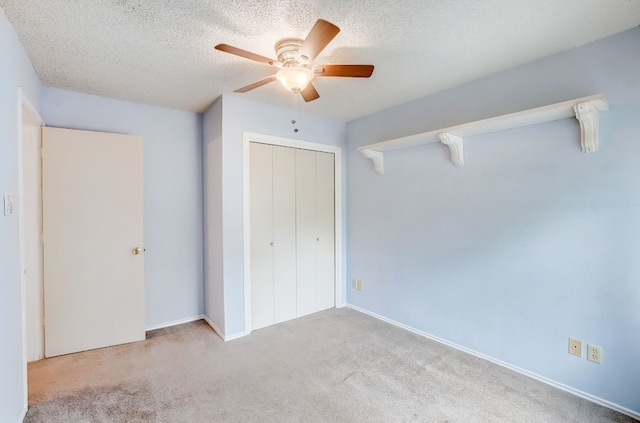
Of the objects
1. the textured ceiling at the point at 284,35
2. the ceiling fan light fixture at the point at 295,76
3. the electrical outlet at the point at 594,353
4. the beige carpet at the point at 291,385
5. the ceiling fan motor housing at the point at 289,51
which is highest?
the textured ceiling at the point at 284,35

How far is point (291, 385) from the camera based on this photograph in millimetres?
2232

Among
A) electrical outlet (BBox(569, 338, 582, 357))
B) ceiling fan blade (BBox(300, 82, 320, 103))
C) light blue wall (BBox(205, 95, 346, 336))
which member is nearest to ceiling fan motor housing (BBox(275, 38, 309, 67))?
ceiling fan blade (BBox(300, 82, 320, 103))

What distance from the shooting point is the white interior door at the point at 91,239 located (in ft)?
8.77

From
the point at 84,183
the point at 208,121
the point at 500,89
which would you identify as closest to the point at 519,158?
the point at 500,89

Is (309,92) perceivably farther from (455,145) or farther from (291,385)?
(291,385)

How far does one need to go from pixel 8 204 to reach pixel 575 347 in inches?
145

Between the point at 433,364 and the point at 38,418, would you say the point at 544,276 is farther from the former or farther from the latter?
the point at 38,418

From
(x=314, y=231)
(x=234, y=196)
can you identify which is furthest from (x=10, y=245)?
(x=314, y=231)

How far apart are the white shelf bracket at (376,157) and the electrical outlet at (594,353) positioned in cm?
224

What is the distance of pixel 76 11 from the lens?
1688 mm

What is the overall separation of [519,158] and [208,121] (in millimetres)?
2994

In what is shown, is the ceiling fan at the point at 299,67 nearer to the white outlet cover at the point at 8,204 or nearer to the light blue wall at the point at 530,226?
the light blue wall at the point at 530,226

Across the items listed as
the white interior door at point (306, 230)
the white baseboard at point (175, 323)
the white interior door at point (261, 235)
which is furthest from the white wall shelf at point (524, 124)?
the white baseboard at point (175, 323)

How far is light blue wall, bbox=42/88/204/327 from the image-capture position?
125 inches
